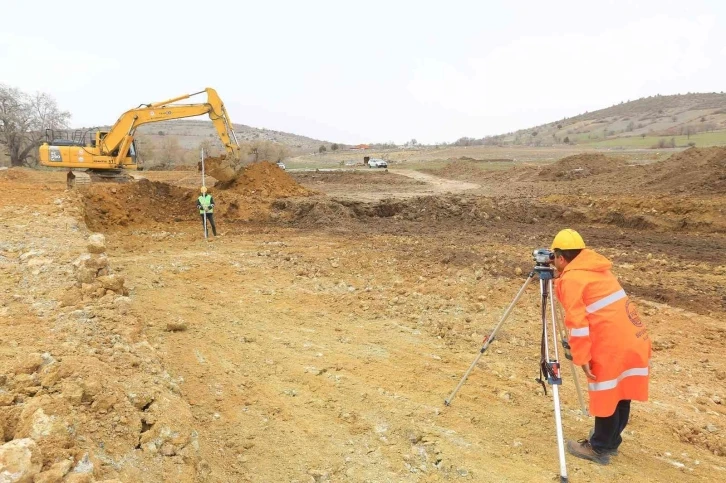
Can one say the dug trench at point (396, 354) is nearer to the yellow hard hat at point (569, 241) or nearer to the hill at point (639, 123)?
the yellow hard hat at point (569, 241)

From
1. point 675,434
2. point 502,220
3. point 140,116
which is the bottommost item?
point 675,434

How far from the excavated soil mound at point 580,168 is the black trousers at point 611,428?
23.9 meters

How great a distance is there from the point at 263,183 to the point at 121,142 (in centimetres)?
508

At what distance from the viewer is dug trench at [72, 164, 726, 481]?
3.60 meters

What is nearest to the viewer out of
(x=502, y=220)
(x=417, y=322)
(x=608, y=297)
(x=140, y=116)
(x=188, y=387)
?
(x=608, y=297)

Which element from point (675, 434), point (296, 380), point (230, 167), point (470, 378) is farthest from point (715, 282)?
point (230, 167)

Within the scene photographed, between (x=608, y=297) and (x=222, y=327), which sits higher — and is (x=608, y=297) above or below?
above

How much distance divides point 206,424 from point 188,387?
26.2 inches

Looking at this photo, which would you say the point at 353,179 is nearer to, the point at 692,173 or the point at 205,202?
the point at 692,173

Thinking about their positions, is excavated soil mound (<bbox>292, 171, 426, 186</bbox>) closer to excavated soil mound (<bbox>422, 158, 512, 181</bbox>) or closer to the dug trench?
excavated soil mound (<bbox>422, 158, 512, 181</bbox>)

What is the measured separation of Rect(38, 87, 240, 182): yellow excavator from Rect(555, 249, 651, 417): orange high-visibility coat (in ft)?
48.4

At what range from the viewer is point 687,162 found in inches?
722

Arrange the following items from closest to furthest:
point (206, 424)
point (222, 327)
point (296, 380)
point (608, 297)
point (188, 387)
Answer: point (608, 297) < point (206, 424) < point (188, 387) < point (296, 380) < point (222, 327)

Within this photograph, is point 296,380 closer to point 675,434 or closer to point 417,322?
point 417,322
